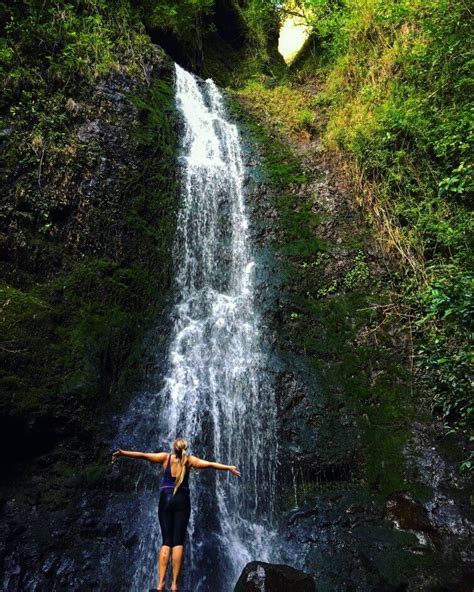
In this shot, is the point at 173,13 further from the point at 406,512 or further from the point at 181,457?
the point at 406,512

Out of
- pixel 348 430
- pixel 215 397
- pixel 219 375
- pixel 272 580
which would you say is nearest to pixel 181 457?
pixel 272 580

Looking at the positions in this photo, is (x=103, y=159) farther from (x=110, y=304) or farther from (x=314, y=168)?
(x=314, y=168)

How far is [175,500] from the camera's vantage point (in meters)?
4.09

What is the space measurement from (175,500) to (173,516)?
147 millimetres

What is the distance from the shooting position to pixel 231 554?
218 inches

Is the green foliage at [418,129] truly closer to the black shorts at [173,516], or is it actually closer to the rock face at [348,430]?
the rock face at [348,430]

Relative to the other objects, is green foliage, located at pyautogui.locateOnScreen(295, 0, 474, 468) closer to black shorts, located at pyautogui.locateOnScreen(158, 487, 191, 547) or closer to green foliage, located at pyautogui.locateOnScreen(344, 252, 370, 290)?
green foliage, located at pyautogui.locateOnScreen(344, 252, 370, 290)

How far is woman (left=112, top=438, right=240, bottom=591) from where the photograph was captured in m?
4.00

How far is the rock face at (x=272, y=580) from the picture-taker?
396cm

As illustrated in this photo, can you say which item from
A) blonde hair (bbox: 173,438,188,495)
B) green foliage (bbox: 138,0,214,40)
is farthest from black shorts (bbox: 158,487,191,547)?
green foliage (bbox: 138,0,214,40)

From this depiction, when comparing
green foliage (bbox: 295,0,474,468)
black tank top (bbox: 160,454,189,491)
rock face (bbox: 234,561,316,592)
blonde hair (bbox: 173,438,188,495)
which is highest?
green foliage (bbox: 295,0,474,468)

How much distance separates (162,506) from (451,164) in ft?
25.8

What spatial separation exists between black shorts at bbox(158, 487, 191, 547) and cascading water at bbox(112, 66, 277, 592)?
165cm

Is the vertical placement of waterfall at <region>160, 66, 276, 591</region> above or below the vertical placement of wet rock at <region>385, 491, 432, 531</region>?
above
